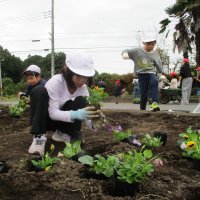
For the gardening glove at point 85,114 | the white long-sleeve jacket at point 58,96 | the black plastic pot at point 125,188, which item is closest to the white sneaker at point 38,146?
the white long-sleeve jacket at point 58,96

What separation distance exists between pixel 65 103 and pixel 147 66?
3184mm

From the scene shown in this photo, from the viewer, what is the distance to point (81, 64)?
3.08 metres

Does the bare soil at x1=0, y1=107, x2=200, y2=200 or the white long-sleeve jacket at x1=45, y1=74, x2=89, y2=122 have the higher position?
the white long-sleeve jacket at x1=45, y1=74, x2=89, y2=122

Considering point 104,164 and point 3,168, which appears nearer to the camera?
point 104,164

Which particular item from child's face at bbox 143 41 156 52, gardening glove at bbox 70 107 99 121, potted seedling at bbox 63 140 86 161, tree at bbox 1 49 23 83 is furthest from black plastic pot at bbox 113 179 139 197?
tree at bbox 1 49 23 83

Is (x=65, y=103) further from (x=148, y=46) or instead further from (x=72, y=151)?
(x=148, y=46)

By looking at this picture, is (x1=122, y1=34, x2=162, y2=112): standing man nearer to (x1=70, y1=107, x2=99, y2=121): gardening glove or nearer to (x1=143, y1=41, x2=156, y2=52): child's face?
(x1=143, y1=41, x2=156, y2=52): child's face

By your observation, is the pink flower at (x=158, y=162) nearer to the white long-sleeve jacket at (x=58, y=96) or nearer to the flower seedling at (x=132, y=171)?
the flower seedling at (x=132, y=171)

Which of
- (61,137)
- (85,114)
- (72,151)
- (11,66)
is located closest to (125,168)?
(72,151)

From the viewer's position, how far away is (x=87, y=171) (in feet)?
7.11

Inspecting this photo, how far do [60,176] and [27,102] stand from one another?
409 centimetres

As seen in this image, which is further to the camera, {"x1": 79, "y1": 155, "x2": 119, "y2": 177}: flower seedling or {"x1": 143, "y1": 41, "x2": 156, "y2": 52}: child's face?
{"x1": 143, "y1": 41, "x2": 156, "y2": 52}: child's face

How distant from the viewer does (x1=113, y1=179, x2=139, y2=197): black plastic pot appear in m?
1.98

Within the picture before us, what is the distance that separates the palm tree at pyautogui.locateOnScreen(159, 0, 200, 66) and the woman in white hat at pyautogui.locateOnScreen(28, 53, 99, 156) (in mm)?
18807
